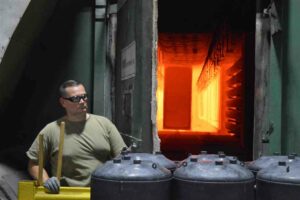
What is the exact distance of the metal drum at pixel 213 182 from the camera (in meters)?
3.07

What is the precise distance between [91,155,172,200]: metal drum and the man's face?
4.74 ft

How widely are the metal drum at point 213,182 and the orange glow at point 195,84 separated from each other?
10.5 feet

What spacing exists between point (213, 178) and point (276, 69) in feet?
12.5

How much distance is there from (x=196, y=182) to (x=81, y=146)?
6.48 feet

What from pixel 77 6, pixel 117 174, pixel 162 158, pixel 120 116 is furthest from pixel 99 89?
pixel 117 174

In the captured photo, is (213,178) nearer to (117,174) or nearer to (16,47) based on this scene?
(117,174)

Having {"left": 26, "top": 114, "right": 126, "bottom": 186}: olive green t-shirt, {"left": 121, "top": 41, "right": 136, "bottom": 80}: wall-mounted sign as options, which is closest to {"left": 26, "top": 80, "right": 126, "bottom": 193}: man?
{"left": 26, "top": 114, "right": 126, "bottom": 186}: olive green t-shirt

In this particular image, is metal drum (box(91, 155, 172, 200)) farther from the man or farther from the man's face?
the man

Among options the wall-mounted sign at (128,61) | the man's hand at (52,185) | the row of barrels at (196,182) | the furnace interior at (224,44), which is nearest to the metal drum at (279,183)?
the row of barrels at (196,182)

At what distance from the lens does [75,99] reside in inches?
181

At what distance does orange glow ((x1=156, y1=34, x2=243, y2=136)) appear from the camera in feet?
44.6

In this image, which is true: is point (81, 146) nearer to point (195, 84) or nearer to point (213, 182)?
point (213, 182)

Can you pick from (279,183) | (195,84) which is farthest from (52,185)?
(195,84)

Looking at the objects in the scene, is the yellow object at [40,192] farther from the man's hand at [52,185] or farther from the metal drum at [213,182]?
the metal drum at [213,182]
